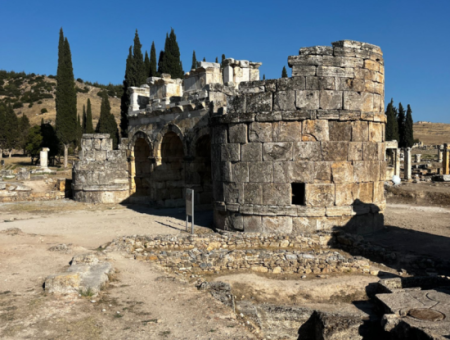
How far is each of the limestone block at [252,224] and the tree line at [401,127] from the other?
28195 millimetres

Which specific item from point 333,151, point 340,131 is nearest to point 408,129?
point 340,131

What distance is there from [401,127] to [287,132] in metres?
31.6

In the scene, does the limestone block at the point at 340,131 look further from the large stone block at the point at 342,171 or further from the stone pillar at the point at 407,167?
the stone pillar at the point at 407,167

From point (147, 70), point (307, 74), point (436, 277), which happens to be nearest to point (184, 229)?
point (307, 74)

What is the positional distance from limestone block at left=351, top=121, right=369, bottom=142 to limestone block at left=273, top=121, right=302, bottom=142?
1.29 metres

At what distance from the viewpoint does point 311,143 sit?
933 centimetres

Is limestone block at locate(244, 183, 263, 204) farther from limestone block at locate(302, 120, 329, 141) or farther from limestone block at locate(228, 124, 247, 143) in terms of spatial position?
limestone block at locate(302, 120, 329, 141)

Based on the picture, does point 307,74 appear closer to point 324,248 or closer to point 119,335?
point 324,248

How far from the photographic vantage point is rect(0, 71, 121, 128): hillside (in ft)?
189

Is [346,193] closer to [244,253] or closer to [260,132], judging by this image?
[260,132]

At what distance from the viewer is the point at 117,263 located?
7.32 m

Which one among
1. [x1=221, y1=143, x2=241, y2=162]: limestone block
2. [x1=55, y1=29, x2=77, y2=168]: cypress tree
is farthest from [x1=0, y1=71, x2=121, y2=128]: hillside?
[x1=221, y1=143, x2=241, y2=162]: limestone block

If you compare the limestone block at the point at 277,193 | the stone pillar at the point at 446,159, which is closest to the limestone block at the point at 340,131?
the limestone block at the point at 277,193

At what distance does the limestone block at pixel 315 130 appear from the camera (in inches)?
367
